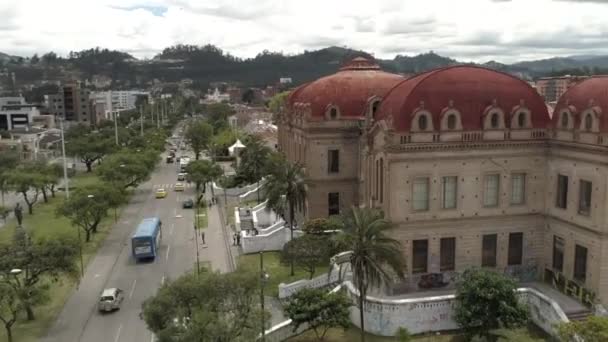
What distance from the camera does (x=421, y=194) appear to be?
4391 cm

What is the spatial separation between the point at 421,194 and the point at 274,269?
16.0 metres

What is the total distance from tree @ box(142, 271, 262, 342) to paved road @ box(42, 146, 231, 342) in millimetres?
10129

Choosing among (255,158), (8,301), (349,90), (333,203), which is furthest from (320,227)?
(255,158)

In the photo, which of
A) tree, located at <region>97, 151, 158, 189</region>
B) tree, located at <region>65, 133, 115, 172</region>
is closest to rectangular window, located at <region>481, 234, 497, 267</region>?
tree, located at <region>97, 151, 158, 189</region>

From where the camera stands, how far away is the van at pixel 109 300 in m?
43.8

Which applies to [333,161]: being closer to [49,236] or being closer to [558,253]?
[558,253]

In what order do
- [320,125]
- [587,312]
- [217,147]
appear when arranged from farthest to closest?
[217,147] → [320,125] → [587,312]

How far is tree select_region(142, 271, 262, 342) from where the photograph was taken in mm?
28248

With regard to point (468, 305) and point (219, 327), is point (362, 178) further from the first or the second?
point (219, 327)

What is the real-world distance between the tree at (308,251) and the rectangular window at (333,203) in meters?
13.1

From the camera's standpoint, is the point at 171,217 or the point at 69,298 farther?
the point at 171,217

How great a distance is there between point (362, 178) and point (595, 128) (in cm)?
1988

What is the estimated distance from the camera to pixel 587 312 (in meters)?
39.9

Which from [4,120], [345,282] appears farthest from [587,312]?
[4,120]
